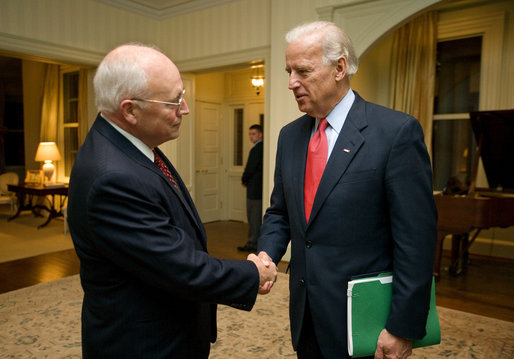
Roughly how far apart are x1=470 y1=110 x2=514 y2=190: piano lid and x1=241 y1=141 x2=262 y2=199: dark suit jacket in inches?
104

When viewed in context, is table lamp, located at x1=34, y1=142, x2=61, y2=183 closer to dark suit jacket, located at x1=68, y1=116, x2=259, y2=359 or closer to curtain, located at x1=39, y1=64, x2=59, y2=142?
curtain, located at x1=39, y1=64, x2=59, y2=142

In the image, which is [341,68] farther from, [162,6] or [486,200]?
[162,6]

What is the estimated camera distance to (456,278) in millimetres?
4559

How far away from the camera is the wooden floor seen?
3742mm

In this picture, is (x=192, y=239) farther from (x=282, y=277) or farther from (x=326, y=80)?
(x=282, y=277)

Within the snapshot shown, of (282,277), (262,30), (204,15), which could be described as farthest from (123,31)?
(282,277)

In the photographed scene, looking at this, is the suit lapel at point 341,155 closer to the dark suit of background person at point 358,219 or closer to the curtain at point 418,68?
the dark suit of background person at point 358,219

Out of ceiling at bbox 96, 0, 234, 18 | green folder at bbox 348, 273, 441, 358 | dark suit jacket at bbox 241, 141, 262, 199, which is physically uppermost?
ceiling at bbox 96, 0, 234, 18

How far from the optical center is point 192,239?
1285 mm

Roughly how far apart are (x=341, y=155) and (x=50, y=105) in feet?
29.7

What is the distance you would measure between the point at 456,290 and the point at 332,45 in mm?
3643

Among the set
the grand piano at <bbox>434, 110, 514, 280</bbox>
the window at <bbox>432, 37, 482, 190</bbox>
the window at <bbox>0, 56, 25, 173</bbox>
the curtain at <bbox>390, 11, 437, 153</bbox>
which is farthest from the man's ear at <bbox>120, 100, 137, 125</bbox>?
the window at <bbox>0, 56, 25, 173</bbox>

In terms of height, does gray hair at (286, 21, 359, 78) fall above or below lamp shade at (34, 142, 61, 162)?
above

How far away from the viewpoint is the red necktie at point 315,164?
1479mm
